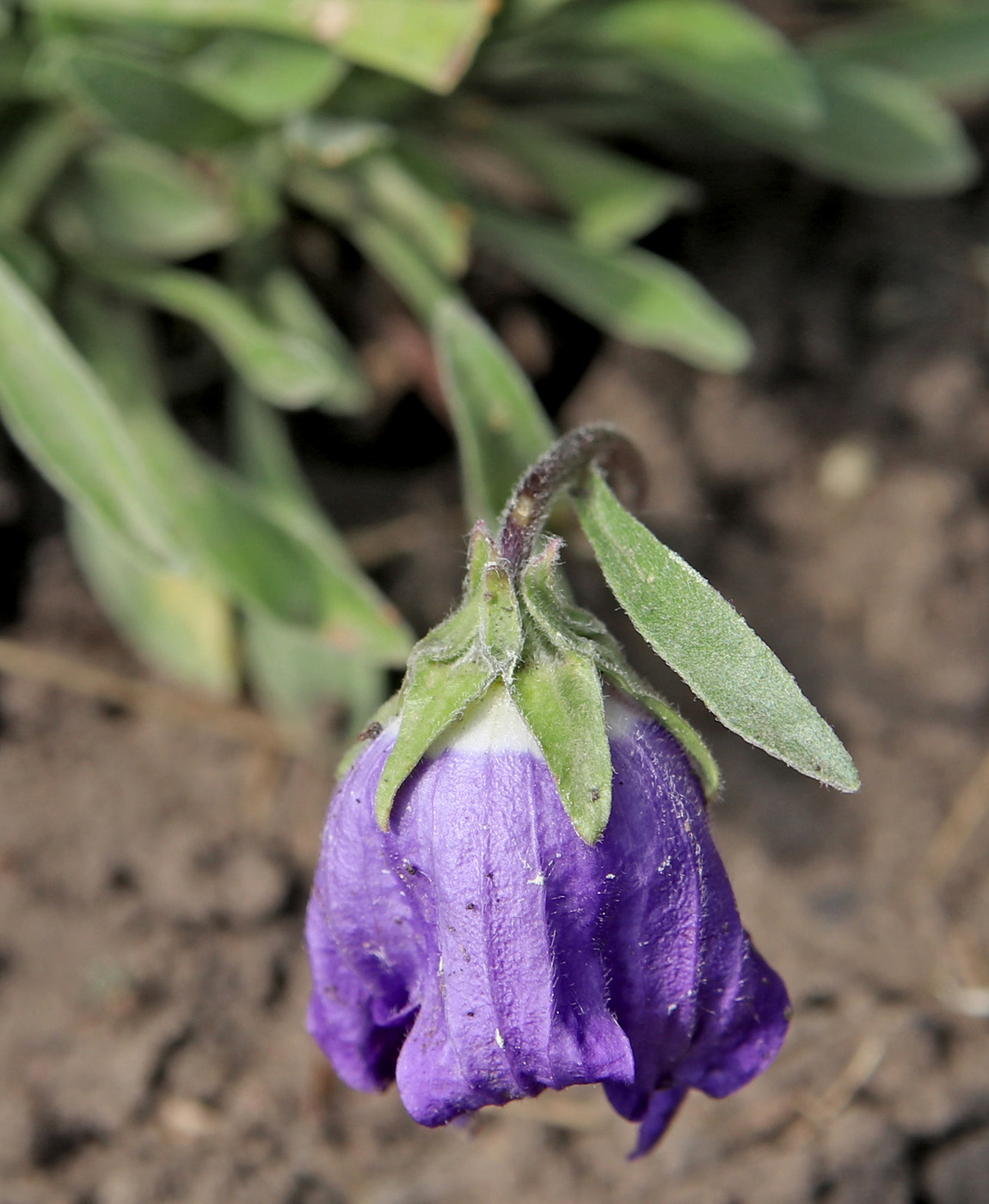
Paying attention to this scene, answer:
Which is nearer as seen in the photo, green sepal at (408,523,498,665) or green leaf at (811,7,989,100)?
green sepal at (408,523,498,665)

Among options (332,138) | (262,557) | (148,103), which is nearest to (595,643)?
(262,557)

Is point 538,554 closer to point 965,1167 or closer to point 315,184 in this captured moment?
point 965,1167

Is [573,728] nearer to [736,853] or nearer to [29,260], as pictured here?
[736,853]

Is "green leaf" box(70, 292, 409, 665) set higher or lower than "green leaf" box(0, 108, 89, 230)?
lower

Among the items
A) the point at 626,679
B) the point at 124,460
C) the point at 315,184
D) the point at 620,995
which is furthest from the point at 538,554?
the point at 315,184

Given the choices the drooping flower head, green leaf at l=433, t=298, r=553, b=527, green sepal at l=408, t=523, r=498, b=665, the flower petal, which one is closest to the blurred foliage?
green leaf at l=433, t=298, r=553, b=527

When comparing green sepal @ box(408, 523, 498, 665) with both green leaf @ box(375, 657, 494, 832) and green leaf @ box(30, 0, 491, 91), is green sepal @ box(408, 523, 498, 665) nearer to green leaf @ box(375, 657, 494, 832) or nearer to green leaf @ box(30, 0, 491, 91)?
green leaf @ box(375, 657, 494, 832)

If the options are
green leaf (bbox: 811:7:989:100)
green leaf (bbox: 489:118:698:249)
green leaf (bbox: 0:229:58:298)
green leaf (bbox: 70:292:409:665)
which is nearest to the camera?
green leaf (bbox: 70:292:409:665)
